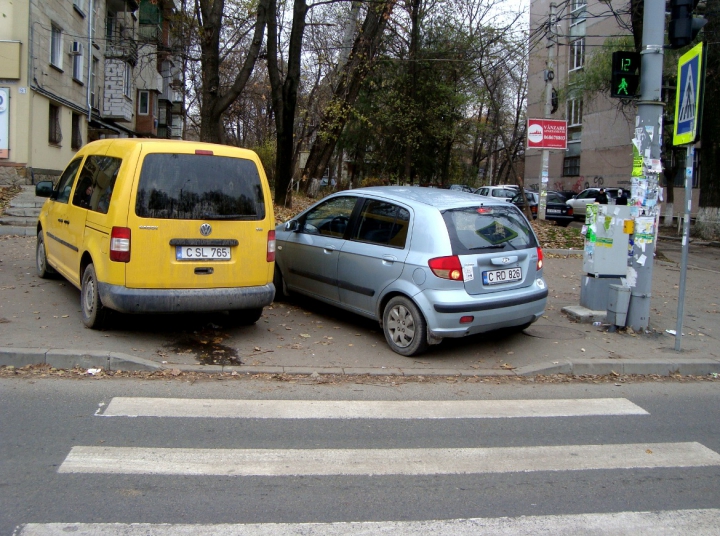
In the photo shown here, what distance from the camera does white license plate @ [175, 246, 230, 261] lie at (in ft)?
21.8

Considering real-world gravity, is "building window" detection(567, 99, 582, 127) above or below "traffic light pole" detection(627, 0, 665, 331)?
above

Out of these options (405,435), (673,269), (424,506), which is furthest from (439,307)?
(673,269)

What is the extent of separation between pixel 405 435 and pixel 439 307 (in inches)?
74.3

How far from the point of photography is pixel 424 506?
3.83 metres

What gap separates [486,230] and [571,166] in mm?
39111

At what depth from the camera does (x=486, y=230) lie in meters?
7.12

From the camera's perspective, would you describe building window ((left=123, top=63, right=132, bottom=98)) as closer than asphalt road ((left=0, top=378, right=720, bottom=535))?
No

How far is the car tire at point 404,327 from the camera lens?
270 inches

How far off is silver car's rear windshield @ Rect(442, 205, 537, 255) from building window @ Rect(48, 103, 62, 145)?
19.9 meters

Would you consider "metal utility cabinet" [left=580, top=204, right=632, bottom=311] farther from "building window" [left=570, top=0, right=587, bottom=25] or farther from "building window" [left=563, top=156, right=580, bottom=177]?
"building window" [left=563, top=156, right=580, bottom=177]

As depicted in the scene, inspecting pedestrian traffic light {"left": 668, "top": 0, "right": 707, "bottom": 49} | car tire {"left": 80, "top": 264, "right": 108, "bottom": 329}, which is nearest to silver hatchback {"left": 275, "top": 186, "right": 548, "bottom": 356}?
car tire {"left": 80, "top": 264, "right": 108, "bottom": 329}

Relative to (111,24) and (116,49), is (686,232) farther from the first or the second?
(111,24)

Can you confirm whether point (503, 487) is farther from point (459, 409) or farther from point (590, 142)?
point (590, 142)

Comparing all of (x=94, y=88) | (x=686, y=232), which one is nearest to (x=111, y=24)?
(x=94, y=88)
